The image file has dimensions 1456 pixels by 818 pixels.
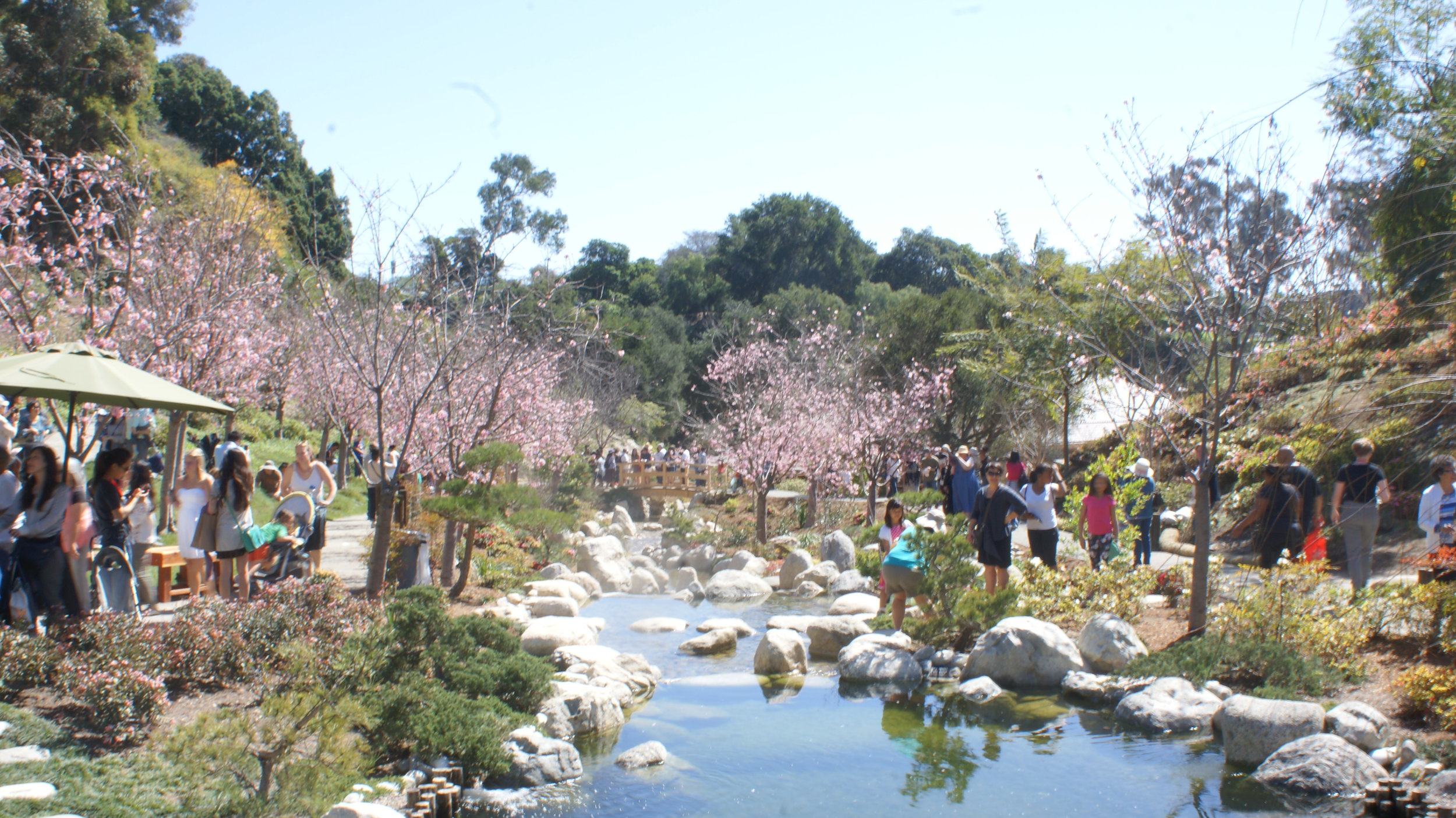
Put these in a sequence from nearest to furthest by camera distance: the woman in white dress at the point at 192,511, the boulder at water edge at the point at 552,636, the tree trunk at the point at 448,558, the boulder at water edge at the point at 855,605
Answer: the woman in white dress at the point at 192,511, the boulder at water edge at the point at 552,636, the tree trunk at the point at 448,558, the boulder at water edge at the point at 855,605

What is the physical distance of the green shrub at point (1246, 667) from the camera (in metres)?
7.14

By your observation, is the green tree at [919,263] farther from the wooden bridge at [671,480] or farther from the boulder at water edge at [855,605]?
the boulder at water edge at [855,605]

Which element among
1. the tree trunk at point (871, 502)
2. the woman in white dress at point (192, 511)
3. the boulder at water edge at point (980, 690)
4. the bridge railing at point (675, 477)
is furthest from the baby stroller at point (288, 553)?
the bridge railing at point (675, 477)

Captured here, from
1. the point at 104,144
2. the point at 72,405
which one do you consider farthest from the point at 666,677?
the point at 104,144

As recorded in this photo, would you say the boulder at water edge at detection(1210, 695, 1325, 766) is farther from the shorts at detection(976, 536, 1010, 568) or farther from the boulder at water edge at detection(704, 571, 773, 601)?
the boulder at water edge at detection(704, 571, 773, 601)

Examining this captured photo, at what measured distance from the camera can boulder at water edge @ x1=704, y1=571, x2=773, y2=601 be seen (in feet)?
47.3

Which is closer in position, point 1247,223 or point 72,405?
point 72,405

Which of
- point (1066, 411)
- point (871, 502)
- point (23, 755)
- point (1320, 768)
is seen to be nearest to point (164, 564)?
point (23, 755)

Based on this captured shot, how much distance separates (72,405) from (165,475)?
4961 millimetres

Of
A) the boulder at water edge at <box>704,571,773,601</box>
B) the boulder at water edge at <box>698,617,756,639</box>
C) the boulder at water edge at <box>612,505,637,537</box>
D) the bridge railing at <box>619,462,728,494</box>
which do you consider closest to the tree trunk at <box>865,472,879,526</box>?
the boulder at water edge at <box>704,571,773,601</box>

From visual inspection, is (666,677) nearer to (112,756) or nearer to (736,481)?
(112,756)

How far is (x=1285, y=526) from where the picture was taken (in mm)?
9016

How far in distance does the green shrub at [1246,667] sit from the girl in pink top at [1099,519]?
2783mm

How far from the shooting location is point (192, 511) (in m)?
8.98
